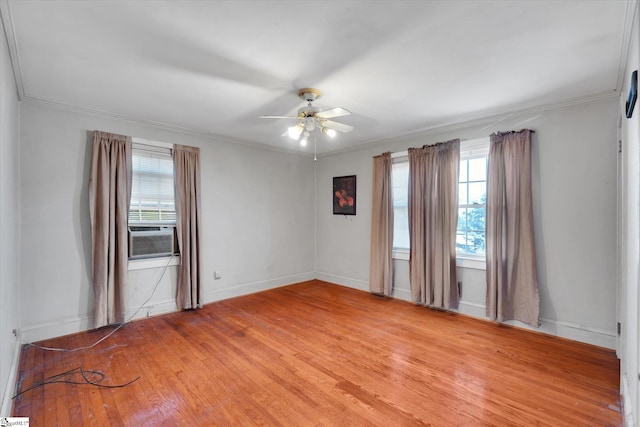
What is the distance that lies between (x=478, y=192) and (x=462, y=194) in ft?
0.67

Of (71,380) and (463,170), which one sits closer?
(71,380)

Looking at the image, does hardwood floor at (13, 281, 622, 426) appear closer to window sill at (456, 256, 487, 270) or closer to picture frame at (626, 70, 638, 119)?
window sill at (456, 256, 487, 270)

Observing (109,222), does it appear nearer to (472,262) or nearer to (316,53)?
(316,53)

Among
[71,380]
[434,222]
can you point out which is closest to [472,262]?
[434,222]

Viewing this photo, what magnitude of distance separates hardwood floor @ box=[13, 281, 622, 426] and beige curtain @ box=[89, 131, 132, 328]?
35cm

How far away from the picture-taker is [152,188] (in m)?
3.93

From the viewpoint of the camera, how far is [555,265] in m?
3.22

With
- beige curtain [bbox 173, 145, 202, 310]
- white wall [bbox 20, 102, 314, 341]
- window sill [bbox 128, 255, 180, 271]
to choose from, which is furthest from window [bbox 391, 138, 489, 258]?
window sill [bbox 128, 255, 180, 271]

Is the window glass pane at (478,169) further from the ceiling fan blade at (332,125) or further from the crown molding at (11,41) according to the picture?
the crown molding at (11,41)

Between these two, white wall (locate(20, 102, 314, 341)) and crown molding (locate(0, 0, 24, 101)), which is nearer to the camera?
crown molding (locate(0, 0, 24, 101))

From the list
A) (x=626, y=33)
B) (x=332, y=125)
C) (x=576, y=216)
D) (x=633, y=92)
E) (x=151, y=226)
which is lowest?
(x=151, y=226)

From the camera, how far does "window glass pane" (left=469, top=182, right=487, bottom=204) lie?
3.83m

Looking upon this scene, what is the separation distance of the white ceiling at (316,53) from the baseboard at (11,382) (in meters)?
2.41

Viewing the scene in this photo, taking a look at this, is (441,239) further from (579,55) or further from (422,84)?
(579,55)
